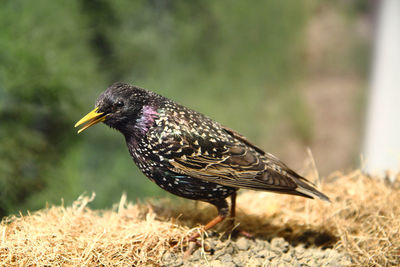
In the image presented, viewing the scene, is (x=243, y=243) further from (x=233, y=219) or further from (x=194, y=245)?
(x=194, y=245)

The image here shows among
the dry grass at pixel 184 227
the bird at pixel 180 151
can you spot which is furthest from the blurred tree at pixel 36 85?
the bird at pixel 180 151

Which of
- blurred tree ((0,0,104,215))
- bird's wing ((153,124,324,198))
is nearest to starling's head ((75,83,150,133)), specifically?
bird's wing ((153,124,324,198))

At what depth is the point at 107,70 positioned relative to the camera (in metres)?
3.89

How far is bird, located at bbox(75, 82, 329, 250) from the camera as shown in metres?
2.53

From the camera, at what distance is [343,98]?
5.83 metres

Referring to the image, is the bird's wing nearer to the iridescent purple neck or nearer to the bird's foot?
the iridescent purple neck

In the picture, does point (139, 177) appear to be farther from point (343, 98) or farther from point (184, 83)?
point (343, 98)

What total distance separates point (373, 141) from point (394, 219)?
120 inches

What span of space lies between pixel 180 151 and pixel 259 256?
923 mm

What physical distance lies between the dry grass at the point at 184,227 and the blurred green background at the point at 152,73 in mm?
717

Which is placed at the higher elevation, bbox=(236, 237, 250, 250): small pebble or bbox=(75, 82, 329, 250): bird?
bbox=(75, 82, 329, 250): bird

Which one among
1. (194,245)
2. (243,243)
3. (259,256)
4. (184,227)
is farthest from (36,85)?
(259,256)

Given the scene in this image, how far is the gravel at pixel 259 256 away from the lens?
2.56 metres

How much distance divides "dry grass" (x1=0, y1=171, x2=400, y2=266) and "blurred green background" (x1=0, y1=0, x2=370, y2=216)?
717 mm
